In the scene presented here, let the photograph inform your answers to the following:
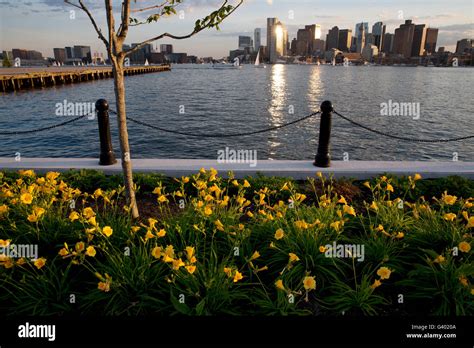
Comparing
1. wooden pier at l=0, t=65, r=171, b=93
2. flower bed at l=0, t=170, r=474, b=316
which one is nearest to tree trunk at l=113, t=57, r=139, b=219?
flower bed at l=0, t=170, r=474, b=316

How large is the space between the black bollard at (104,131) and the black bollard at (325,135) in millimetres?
4502

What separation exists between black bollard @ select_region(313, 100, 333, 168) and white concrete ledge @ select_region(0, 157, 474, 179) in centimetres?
21

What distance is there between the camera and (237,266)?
3.75m

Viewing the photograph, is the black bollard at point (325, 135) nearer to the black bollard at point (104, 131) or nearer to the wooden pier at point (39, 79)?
the black bollard at point (104, 131)

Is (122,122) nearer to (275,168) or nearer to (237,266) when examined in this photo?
(237,266)

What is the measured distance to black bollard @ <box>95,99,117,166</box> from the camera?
7.39 m

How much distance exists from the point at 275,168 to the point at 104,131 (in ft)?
12.1

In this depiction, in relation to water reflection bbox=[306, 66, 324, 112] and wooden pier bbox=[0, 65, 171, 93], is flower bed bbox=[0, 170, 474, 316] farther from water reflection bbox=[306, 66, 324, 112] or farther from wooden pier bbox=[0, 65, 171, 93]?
wooden pier bbox=[0, 65, 171, 93]

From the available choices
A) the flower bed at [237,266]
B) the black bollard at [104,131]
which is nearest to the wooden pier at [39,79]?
the black bollard at [104,131]

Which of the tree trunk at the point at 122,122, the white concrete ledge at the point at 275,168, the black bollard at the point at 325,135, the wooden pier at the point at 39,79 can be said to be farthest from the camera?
the wooden pier at the point at 39,79

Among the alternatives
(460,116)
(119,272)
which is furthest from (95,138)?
(460,116)

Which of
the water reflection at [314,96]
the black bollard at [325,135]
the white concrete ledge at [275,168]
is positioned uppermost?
the black bollard at [325,135]

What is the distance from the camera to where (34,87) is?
54.4m

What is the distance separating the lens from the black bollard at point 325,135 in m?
7.37
